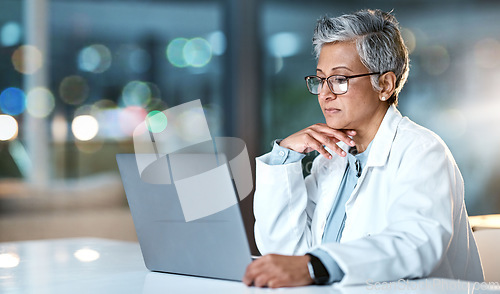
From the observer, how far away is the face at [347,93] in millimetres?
1685

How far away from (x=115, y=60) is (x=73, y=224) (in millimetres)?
1616

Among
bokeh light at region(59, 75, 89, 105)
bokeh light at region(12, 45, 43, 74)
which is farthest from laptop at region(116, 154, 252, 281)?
bokeh light at region(12, 45, 43, 74)

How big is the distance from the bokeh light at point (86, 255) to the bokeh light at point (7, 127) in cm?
366

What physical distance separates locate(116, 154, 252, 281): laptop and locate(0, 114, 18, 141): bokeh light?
4092mm

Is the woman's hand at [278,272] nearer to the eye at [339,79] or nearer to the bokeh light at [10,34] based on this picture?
the eye at [339,79]

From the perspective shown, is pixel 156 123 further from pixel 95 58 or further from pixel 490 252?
pixel 490 252

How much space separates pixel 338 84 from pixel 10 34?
166 inches

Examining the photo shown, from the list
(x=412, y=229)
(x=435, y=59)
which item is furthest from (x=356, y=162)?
(x=435, y=59)

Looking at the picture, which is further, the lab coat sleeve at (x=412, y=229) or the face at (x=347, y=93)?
the face at (x=347, y=93)

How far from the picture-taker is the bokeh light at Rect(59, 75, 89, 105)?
5.16m

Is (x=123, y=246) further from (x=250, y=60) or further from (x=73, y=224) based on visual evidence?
(x=250, y=60)

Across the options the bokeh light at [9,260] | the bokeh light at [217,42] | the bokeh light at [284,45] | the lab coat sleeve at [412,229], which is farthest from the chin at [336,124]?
the bokeh light at [217,42]

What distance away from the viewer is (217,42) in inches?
203

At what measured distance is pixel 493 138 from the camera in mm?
5074
